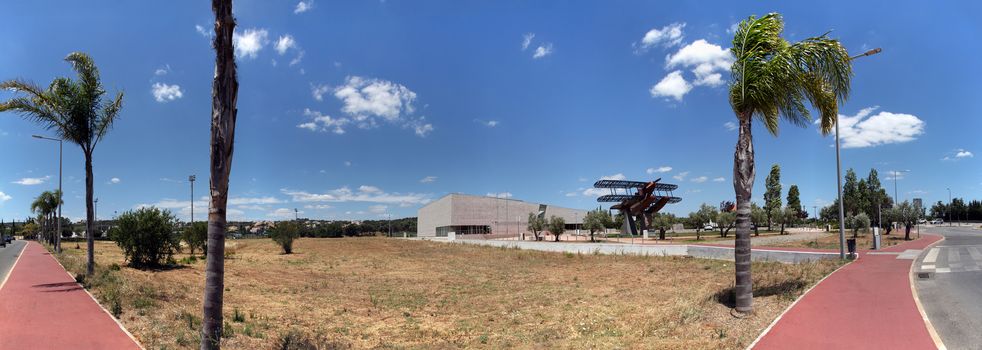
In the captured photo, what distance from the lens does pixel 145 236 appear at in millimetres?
21484

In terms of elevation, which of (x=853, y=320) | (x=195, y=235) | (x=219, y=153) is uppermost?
(x=219, y=153)

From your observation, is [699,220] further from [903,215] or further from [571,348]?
[571,348]

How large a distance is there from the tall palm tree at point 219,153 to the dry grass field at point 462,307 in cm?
223

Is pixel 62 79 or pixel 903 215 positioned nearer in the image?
pixel 62 79

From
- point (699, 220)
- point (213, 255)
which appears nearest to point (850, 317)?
point (213, 255)

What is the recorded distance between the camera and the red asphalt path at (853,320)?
8562 mm

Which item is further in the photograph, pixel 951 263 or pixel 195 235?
pixel 195 235

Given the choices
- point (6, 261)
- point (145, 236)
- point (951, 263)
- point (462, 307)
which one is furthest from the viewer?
point (6, 261)

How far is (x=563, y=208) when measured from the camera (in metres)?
104

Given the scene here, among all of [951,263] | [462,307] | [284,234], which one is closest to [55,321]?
[462,307]

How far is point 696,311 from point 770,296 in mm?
2434

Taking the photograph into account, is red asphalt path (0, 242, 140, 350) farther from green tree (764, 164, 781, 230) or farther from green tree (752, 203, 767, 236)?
green tree (764, 164, 781, 230)

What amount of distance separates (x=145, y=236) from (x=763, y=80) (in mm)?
23708

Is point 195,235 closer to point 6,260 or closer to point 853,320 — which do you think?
point 6,260
